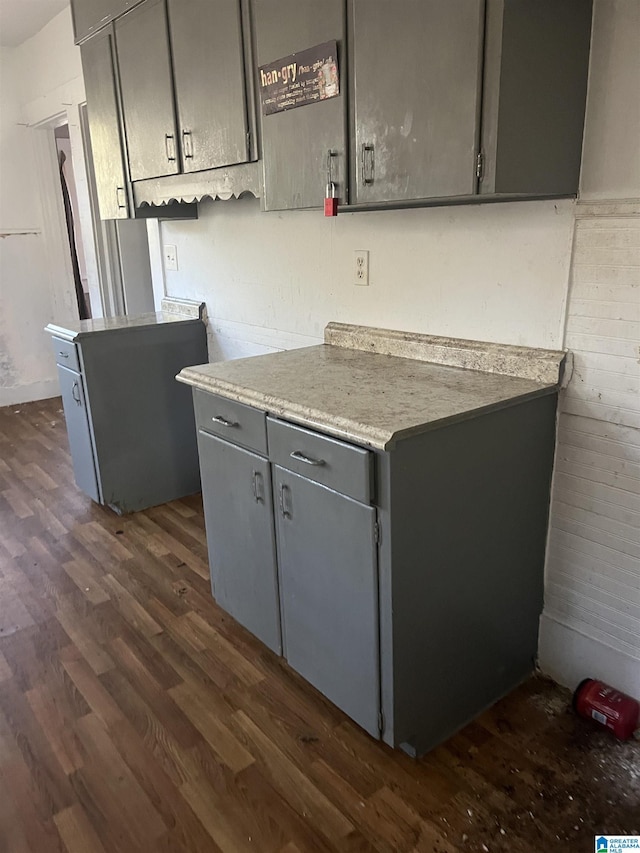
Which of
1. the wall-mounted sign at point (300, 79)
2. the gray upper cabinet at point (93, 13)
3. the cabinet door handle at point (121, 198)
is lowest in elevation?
the cabinet door handle at point (121, 198)

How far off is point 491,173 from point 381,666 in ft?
4.05

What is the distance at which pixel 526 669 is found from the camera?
1995 mm

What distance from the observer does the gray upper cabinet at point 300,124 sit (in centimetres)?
177

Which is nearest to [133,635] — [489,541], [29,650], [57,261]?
[29,650]

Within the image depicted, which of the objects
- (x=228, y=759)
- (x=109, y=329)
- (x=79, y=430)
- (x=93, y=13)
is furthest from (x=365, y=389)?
(x=93, y=13)

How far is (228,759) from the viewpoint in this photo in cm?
173

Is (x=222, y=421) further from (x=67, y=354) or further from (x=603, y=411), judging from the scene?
(x=67, y=354)

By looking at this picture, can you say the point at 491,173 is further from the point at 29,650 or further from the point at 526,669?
the point at 29,650

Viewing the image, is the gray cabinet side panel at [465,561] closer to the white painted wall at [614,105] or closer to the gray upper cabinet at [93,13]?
the white painted wall at [614,105]

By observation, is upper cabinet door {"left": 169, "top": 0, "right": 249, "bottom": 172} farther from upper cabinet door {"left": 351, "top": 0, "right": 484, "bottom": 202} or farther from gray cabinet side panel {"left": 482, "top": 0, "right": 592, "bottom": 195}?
gray cabinet side panel {"left": 482, "top": 0, "right": 592, "bottom": 195}

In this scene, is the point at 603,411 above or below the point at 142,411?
above

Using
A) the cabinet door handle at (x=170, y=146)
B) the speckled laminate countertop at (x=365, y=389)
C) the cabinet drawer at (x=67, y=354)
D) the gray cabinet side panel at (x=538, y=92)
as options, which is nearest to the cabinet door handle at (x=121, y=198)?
the cabinet door handle at (x=170, y=146)

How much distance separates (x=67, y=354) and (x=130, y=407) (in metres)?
0.40

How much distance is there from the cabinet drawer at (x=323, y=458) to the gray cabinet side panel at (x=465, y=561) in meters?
0.08
